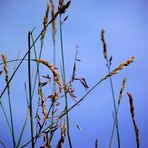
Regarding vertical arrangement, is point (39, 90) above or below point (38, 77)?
below

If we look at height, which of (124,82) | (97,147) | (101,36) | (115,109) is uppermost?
(101,36)

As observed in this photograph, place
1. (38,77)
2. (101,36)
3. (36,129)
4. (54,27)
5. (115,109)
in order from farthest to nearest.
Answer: (101,36) → (54,27) → (115,109) → (38,77) → (36,129)

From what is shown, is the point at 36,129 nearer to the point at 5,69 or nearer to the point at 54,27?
the point at 5,69

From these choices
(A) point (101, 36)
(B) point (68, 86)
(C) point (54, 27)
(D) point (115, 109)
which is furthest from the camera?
(A) point (101, 36)

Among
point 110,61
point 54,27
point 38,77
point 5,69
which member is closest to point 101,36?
point 110,61

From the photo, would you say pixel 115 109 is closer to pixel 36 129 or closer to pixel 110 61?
pixel 110 61

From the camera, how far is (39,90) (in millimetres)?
1353

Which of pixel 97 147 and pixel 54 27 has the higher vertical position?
pixel 54 27

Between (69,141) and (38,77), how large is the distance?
393mm

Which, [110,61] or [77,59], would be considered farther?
[110,61]

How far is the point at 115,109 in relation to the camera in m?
1.66

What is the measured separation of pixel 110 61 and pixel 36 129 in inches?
31.9

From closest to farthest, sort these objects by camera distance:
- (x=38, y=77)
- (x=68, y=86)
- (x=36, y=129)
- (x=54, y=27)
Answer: (x=36, y=129)
(x=68, y=86)
(x=38, y=77)
(x=54, y=27)

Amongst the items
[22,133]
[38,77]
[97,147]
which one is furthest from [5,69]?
[97,147]
